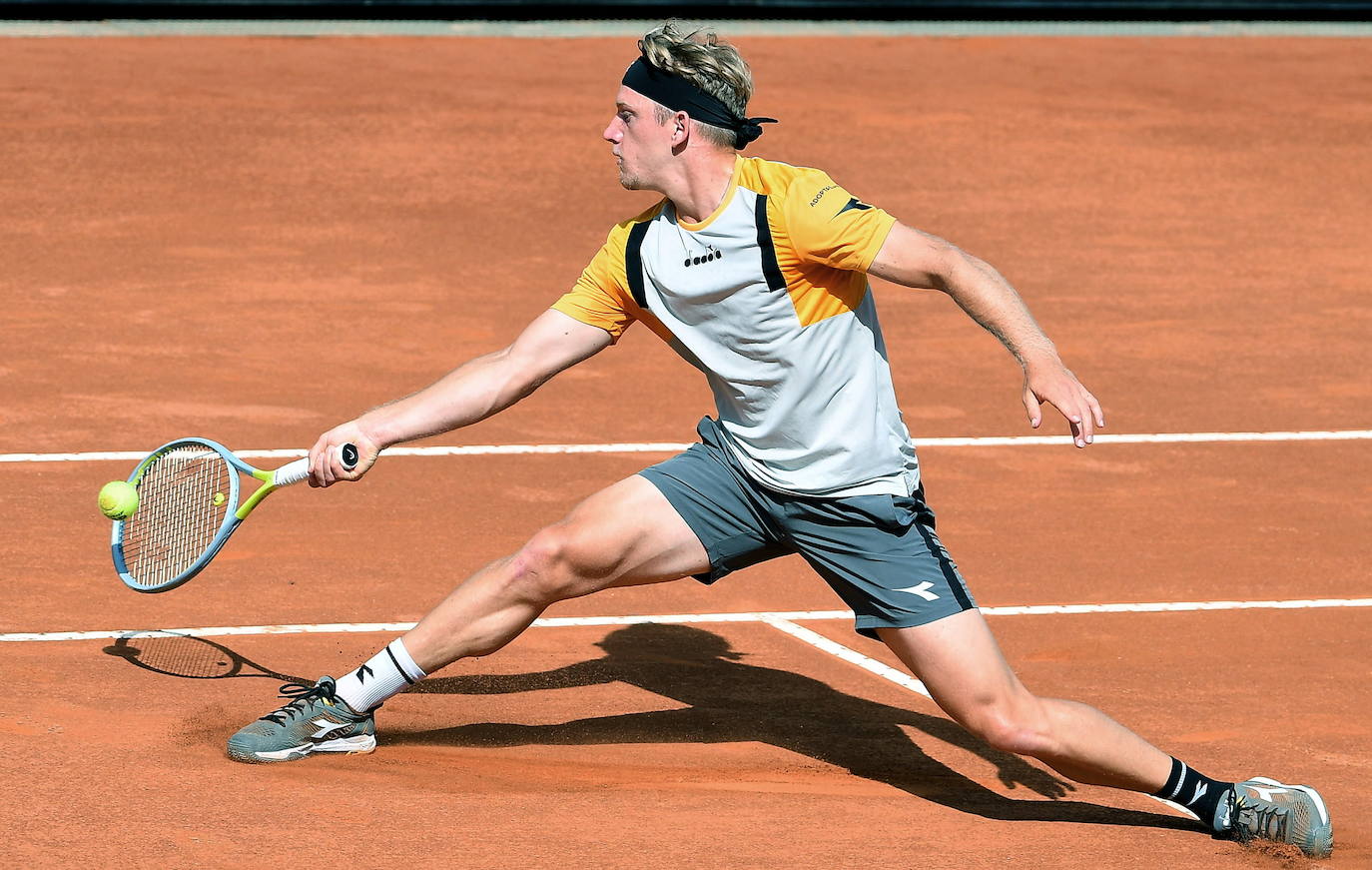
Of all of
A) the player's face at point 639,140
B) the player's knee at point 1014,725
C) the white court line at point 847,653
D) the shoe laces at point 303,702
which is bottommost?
the shoe laces at point 303,702

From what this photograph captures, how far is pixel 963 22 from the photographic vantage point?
21.3m

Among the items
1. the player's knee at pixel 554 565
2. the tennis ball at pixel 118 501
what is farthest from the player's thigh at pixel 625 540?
the tennis ball at pixel 118 501

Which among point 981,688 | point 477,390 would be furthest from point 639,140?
point 981,688

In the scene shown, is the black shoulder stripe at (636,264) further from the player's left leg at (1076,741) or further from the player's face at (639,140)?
the player's left leg at (1076,741)

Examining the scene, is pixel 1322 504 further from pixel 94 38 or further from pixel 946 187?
pixel 94 38

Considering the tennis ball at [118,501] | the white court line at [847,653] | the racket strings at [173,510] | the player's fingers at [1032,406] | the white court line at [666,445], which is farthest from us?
the white court line at [666,445]

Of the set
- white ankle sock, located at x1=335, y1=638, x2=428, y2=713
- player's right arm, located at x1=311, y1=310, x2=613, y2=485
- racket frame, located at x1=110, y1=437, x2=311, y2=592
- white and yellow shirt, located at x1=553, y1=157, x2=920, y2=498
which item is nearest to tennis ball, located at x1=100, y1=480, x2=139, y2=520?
racket frame, located at x1=110, y1=437, x2=311, y2=592

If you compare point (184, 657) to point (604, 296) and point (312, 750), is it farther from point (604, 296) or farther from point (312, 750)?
point (604, 296)

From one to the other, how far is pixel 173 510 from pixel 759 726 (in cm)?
215

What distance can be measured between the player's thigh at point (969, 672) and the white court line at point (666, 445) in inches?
173

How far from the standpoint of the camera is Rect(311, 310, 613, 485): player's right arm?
18.8 ft

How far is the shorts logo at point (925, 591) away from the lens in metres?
5.54

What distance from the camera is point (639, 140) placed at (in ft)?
18.5

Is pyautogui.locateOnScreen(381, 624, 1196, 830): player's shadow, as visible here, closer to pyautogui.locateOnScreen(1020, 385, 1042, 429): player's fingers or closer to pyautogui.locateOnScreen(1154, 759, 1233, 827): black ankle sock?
pyautogui.locateOnScreen(1154, 759, 1233, 827): black ankle sock
